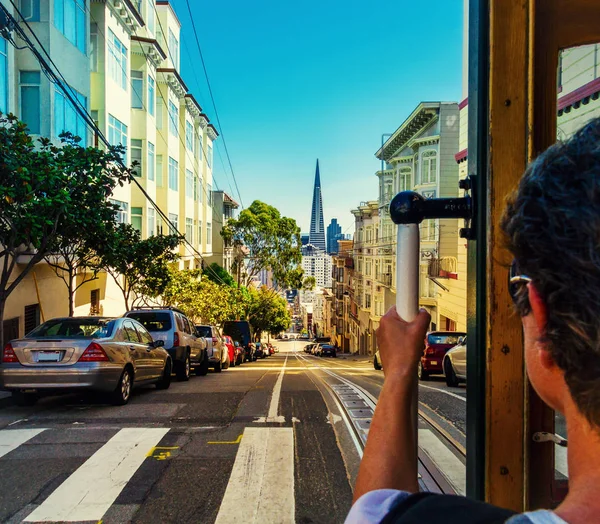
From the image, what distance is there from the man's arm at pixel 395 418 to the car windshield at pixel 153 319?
13.3 m

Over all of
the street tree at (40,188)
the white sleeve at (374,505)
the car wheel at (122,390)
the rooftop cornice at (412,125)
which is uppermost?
the rooftop cornice at (412,125)

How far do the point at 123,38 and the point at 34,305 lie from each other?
13154 millimetres

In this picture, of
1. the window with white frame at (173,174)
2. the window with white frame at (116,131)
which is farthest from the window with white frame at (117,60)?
the window with white frame at (173,174)

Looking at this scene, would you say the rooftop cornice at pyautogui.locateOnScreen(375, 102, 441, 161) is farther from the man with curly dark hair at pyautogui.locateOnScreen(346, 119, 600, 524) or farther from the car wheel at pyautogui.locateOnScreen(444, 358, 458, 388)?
the man with curly dark hair at pyautogui.locateOnScreen(346, 119, 600, 524)

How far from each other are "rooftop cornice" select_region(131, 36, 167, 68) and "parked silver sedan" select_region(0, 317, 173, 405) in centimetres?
2195

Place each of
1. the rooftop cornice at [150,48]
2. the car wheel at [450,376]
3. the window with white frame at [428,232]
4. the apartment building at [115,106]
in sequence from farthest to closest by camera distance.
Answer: the window with white frame at [428,232], the rooftop cornice at [150,48], the apartment building at [115,106], the car wheel at [450,376]

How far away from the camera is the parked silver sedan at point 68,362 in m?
8.41

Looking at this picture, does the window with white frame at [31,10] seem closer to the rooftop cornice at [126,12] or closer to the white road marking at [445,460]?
the rooftop cornice at [126,12]

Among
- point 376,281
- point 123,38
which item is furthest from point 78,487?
point 376,281

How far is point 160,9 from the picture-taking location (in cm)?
3528

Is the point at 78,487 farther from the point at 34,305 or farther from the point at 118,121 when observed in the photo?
the point at 118,121

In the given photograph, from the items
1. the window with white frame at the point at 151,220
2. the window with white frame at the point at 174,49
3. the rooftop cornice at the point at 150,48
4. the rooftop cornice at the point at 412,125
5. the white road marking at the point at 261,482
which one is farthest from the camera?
the window with white frame at the point at 174,49

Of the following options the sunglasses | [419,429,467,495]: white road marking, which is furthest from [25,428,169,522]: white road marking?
the sunglasses

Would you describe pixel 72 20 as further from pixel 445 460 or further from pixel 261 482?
pixel 445 460
